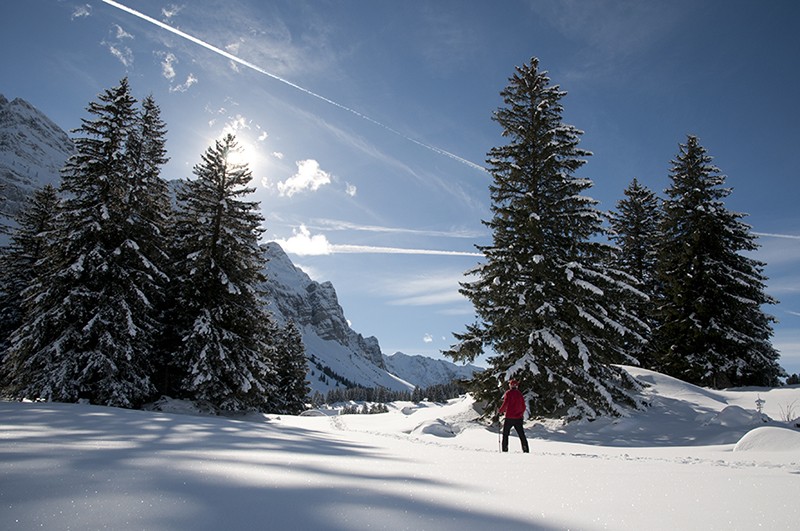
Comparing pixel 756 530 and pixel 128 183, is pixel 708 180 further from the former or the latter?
pixel 128 183

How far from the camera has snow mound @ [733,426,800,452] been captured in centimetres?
696

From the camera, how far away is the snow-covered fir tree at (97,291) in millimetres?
14625

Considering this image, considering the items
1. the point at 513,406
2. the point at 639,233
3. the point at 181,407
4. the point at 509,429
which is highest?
the point at 639,233

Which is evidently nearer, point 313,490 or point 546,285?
point 313,490

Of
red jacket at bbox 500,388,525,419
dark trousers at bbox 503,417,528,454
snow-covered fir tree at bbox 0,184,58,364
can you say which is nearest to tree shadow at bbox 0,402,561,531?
dark trousers at bbox 503,417,528,454

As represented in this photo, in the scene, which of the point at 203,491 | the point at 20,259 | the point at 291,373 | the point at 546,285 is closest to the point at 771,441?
the point at 546,285

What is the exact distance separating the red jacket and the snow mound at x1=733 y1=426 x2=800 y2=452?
155 inches

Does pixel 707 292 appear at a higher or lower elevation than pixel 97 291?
higher

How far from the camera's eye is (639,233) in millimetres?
26141

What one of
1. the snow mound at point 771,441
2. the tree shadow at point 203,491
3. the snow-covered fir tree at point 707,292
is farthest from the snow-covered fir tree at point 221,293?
the snow-covered fir tree at point 707,292

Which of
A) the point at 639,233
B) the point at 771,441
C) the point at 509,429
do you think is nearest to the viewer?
the point at 771,441

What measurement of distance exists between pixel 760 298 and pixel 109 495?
26020 mm

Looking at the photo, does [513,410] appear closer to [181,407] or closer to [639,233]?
[181,407]

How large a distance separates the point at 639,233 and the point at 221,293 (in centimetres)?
2564
